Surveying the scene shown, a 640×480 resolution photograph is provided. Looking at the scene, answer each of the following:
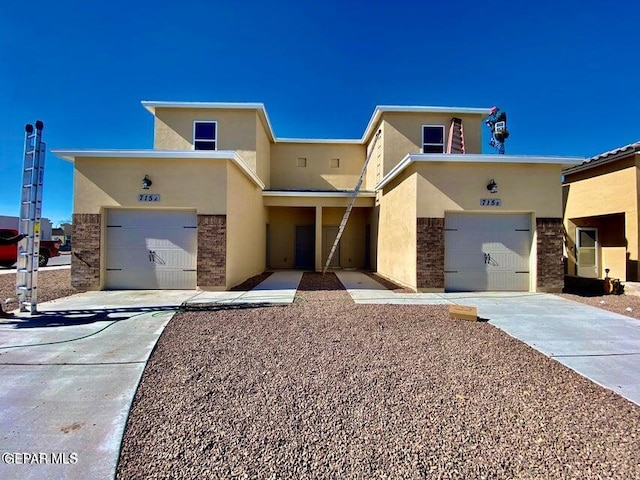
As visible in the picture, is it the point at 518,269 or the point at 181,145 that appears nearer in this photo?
the point at 518,269

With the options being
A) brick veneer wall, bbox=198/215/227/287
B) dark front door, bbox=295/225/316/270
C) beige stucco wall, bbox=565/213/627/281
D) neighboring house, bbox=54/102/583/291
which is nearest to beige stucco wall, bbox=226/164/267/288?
neighboring house, bbox=54/102/583/291

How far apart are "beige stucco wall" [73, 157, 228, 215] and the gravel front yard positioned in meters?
5.05

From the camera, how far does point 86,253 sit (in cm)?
902

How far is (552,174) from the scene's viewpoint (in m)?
9.30

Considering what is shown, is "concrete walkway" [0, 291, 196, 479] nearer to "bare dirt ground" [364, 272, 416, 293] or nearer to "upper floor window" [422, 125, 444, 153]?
"bare dirt ground" [364, 272, 416, 293]

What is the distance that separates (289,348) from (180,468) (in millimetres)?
2357

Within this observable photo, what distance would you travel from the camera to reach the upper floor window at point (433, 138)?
1370 cm

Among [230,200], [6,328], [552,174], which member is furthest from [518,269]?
[6,328]

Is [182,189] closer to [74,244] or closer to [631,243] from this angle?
[74,244]

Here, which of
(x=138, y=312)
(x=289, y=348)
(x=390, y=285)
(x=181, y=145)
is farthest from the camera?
(x=181, y=145)

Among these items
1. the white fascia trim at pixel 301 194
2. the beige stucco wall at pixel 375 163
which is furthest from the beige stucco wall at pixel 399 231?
the white fascia trim at pixel 301 194

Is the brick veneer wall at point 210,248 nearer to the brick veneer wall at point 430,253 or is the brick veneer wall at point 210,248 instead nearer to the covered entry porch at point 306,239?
the brick veneer wall at point 430,253

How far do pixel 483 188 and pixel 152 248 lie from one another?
31.2ft

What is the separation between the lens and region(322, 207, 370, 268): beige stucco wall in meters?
16.5
